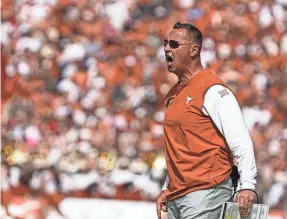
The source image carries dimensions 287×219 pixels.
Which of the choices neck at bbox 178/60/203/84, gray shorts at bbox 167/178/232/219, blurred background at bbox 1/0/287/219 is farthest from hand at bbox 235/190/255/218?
blurred background at bbox 1/0/287/219

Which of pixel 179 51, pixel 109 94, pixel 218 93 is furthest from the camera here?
pixel 109 94

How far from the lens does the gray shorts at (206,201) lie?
4645 millimetres

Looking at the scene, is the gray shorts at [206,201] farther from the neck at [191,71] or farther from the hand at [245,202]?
the neck at [191,71]

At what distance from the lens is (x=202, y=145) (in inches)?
183

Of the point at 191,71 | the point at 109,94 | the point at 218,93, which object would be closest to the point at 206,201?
the point at 218,93

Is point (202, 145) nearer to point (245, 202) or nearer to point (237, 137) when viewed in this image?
point (237, 137)

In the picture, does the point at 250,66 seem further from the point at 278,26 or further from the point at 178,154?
the point at 178,154

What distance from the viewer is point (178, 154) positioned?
4.71 meters

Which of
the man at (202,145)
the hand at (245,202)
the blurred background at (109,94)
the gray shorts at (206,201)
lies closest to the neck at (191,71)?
the man at (202,145)

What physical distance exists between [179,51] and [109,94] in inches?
132

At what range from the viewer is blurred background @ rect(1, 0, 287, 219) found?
7.54 metres

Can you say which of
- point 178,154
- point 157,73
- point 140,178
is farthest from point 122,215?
point 178,154

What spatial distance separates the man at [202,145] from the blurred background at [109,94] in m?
2.80

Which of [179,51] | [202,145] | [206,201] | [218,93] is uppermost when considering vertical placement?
[179,51]
